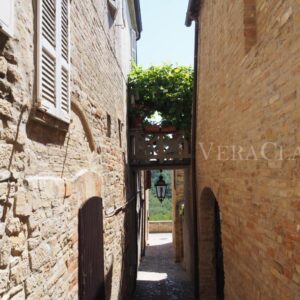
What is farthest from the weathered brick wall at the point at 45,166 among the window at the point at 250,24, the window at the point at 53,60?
the window at the point at 250,24

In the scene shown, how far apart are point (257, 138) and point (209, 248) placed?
468 cm

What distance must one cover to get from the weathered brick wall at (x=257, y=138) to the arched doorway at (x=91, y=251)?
6.47 feet

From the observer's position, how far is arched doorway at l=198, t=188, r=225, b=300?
738 centimetres

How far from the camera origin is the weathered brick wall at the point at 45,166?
236cm

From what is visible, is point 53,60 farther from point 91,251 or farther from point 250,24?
point 91,251

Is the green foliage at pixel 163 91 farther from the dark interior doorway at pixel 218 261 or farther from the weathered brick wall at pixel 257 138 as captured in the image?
the weathered brick wall at pixel 257 138

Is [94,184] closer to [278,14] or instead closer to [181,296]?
[278,14]

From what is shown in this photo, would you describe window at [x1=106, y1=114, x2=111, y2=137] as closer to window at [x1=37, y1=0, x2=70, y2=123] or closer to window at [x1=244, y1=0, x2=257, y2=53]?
window at [x1=37, y1=0, x2=70, y2=123]

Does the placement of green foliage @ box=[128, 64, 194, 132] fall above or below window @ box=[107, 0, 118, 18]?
below

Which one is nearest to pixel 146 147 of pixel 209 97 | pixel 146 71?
pixel 146 71

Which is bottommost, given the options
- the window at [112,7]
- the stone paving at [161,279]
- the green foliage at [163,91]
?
the stone paving at [161,279]

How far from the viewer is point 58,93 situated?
3158mm

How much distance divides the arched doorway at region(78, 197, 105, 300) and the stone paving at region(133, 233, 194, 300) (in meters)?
4.89

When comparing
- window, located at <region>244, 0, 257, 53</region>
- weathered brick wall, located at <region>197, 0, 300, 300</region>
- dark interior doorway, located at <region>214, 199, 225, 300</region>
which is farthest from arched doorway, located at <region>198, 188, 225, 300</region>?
window, located at <region>244, 0, 257, 53</region>
